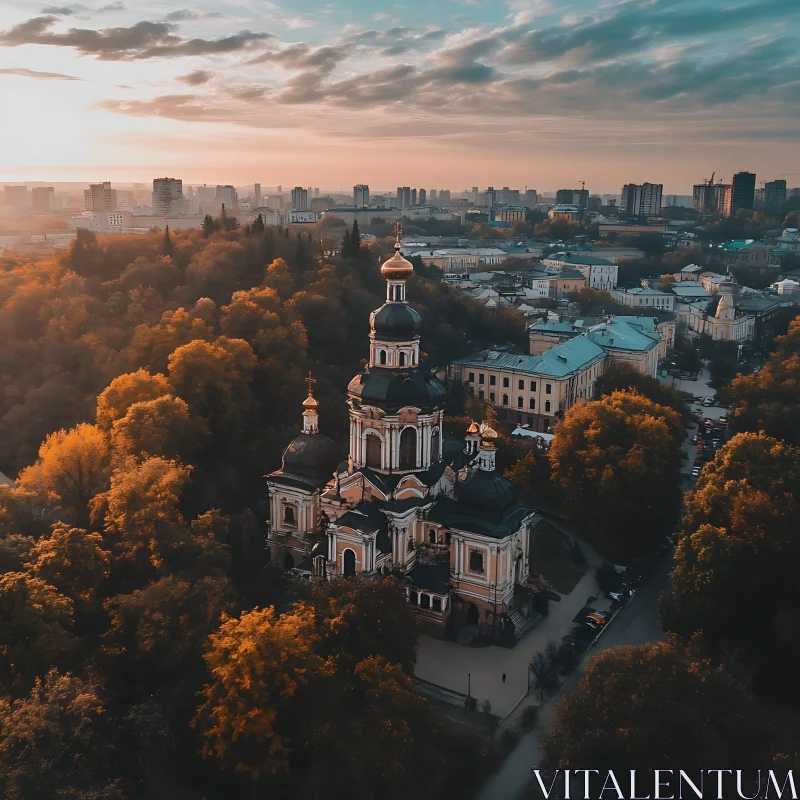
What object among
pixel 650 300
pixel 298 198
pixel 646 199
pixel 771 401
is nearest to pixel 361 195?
pixel 298 198

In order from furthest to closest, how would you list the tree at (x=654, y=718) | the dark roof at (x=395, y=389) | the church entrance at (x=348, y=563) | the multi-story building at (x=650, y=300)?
the multi-story building at (x=650, y=300) → the dark roof at (x=395, y=389) → the church entrance at (x=348, y=563) → the tree at (x=654, y=718)

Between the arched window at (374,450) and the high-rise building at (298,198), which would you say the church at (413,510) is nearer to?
the arched window at (374,450)

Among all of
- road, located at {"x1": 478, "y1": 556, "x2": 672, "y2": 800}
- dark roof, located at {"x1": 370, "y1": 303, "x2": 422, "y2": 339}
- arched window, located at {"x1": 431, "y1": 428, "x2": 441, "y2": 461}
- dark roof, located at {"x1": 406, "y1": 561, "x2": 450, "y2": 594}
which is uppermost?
dark roof, located at {"x1": 370, "y1": 303, "x2": 422, "y2": 339}

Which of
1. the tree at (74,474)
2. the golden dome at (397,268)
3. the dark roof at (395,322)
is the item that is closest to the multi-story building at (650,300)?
the golden dome at (397,268)

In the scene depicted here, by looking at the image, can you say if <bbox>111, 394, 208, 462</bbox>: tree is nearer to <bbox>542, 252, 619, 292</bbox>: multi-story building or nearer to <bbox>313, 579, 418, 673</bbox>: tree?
<bbox>313, 579, 418, 673</bbox>: tree

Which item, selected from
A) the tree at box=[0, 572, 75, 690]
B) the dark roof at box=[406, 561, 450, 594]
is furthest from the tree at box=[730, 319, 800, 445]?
the tree at box=[0, 572, 75, 690]

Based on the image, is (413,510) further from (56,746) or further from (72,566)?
(56,746)
